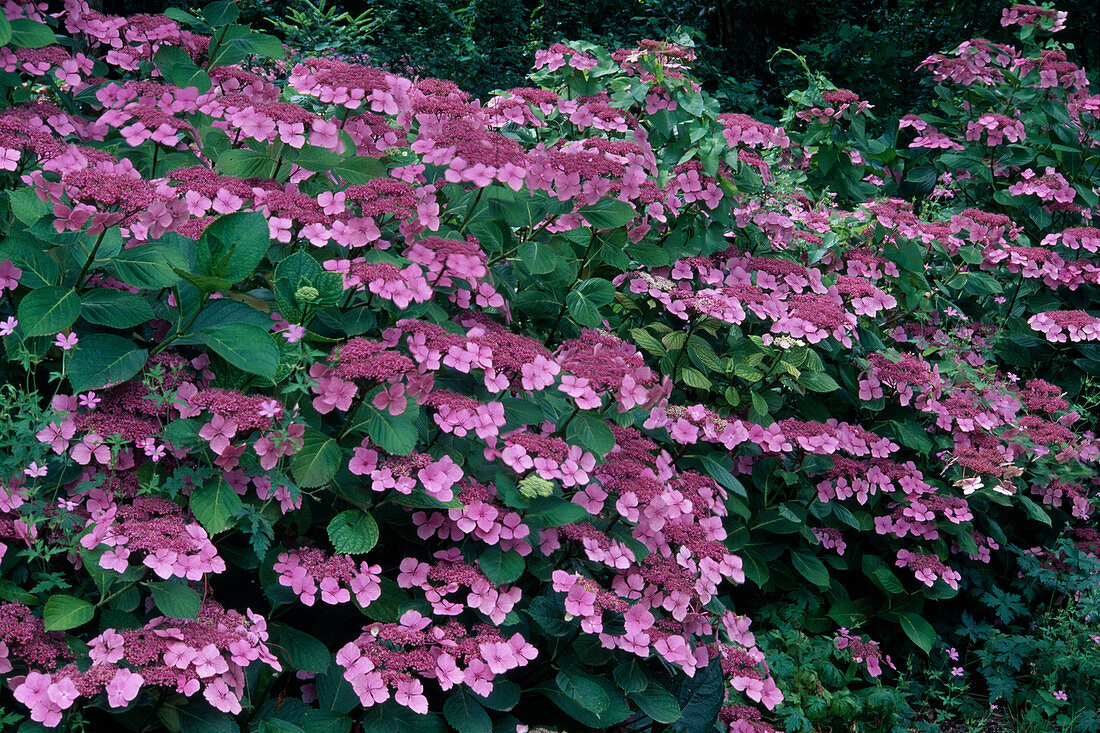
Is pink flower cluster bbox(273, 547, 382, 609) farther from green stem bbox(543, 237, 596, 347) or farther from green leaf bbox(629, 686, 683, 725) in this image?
green stem bbox(543, 237, 596, 347)

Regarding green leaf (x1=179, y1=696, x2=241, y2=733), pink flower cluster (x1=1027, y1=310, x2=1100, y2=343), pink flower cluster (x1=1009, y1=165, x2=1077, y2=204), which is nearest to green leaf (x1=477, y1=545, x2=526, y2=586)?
green leaf (x1=179, y1=696, x2=241, y2=733)

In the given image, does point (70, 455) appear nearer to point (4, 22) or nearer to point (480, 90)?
point (4, 22)

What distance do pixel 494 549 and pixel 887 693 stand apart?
1.54 meters

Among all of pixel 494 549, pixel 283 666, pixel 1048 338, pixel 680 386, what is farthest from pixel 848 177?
pixel 283 666

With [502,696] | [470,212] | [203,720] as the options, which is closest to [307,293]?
[470,212]

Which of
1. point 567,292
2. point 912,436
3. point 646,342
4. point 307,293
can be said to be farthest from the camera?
point 912,436

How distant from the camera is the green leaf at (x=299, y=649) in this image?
5.99 feet

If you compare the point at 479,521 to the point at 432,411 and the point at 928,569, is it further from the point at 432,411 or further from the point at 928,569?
the point at 928,569

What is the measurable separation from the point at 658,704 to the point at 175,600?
1.06 m

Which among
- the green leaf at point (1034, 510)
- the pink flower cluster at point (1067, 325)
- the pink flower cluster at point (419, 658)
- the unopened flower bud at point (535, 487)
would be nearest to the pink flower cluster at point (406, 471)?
the unopened flower bud at point (535, 487)

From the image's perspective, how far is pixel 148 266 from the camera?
1777 mm

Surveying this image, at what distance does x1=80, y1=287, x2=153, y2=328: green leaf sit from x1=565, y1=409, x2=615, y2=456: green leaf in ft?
3.05

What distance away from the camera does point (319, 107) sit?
2559 millimetres

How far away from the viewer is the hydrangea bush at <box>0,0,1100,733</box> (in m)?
1.70
